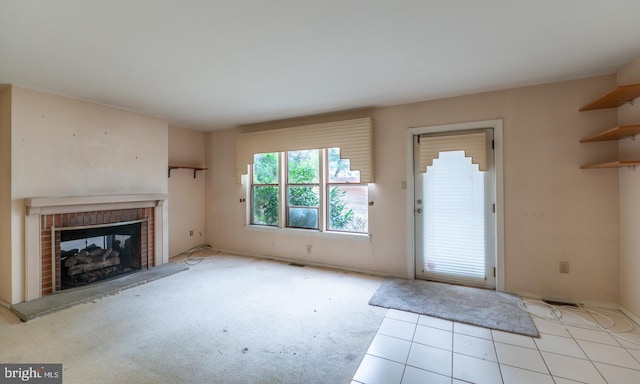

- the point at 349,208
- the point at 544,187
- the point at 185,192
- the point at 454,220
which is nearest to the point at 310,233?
the point at 349,208

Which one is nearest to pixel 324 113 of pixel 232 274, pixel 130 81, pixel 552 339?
pixel 130 81

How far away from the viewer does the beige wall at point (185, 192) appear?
4863mm

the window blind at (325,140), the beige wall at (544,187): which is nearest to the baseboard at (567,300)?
the beige wall at (544,187)

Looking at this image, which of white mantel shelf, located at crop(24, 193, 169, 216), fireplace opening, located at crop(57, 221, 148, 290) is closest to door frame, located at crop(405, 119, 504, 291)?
white mantel shelf, located at crop(24, 193, 169, 216)

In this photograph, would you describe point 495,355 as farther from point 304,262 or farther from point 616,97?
point 304,262

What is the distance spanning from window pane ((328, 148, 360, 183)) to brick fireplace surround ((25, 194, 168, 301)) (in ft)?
9.02

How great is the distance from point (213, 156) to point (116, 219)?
6.88ft

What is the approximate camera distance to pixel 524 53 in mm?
2328

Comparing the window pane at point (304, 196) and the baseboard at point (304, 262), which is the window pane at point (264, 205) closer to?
the window pane at point (304, 196)

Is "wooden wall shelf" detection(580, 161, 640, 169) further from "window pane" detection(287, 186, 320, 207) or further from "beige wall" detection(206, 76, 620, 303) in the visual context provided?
"window pane" detection(287, 186, 320, 207)

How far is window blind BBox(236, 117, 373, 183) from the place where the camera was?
383 centimetres

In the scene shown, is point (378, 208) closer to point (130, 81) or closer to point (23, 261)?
point (130, 81)

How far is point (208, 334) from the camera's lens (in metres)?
2.37

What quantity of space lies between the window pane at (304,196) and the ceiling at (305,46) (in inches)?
63.5
